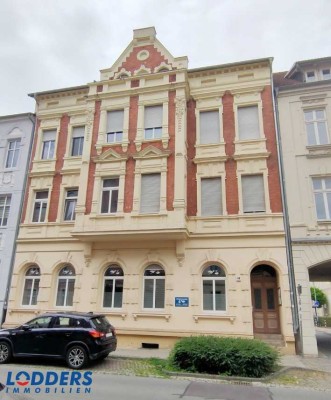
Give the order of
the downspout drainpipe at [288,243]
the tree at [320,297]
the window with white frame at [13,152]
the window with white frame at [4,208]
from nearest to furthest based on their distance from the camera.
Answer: the downspout drainpipe at [288,243]
the window with white frame at [4,208]
the window with white frame at [13,152]
the tree at [320,297]

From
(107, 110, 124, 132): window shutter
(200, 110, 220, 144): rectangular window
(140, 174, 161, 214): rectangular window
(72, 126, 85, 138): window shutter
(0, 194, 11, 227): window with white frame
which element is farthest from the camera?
(72, 126, 85, 138): window shutter

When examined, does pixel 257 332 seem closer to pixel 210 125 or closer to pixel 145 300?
pixel 145 300

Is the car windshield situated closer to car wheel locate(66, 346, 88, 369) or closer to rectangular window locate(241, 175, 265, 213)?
car wheel locate(66, 346, 88, 369)

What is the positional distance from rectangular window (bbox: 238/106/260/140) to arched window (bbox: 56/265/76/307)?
422 inches

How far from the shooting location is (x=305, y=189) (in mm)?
14281

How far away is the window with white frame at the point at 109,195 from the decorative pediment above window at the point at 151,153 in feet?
5.35

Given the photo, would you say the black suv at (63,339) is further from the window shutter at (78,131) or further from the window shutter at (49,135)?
the window shutter at (49,135)

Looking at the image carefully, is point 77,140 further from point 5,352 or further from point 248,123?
point 5,352

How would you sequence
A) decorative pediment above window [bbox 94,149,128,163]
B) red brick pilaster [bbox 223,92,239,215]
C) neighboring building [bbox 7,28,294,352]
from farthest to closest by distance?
decorative pediment above window [bbox 94,149,128,163]
red brick pilaster [bbox 223,92,239,215]
neighboring building [bbox 7,28,294,352]

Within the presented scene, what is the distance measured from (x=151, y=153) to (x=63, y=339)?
8968 mm

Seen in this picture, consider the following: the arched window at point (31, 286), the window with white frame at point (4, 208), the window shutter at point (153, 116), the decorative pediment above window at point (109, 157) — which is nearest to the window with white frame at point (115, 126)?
the decorative pediment above window at point (109, 157)

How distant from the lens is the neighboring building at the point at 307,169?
43.2 feet

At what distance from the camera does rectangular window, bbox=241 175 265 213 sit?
14664mm

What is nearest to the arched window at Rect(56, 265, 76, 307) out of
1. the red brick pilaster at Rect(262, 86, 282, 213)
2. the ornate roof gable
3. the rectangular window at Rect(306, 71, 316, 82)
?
the red brick pilaster at Rect(262, 86, 282, 213)
